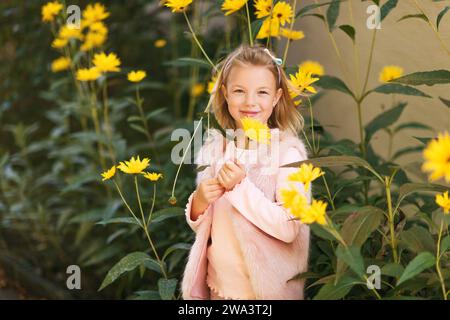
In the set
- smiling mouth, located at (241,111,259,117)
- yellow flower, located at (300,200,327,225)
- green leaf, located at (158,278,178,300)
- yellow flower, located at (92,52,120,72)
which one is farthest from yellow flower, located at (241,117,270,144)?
yellow flower, located at (92,52,120,72)

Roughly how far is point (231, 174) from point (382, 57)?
0.90 m

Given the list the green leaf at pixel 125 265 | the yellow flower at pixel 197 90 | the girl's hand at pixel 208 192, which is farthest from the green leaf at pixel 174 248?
the yellow flower at pixel 197 90

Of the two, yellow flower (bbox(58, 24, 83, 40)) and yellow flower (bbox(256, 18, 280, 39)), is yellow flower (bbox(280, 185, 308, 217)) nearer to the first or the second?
yellow flower (bbox(256, 18, 280, 39))

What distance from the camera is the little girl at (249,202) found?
1232 mm

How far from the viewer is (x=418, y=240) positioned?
1.24 m

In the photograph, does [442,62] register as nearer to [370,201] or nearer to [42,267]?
[370,201]

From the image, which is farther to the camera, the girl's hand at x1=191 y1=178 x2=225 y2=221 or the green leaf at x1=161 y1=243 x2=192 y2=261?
the green leaf at x1=161 y1=243 x2=192 y2=261

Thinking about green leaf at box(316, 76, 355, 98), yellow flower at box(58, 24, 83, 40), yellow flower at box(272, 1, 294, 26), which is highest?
yellow flower at box(58, 24, 83, 40)

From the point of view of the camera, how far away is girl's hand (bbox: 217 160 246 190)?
4.01 feet

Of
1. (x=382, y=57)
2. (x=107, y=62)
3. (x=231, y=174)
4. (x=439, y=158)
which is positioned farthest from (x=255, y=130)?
(x=382, y=57)

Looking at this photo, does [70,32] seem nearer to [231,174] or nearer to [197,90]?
[197,90]

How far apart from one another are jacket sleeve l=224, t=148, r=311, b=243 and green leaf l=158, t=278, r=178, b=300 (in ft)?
0.88

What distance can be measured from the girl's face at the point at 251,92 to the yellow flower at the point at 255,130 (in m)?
0.06

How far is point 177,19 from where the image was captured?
3184mm
